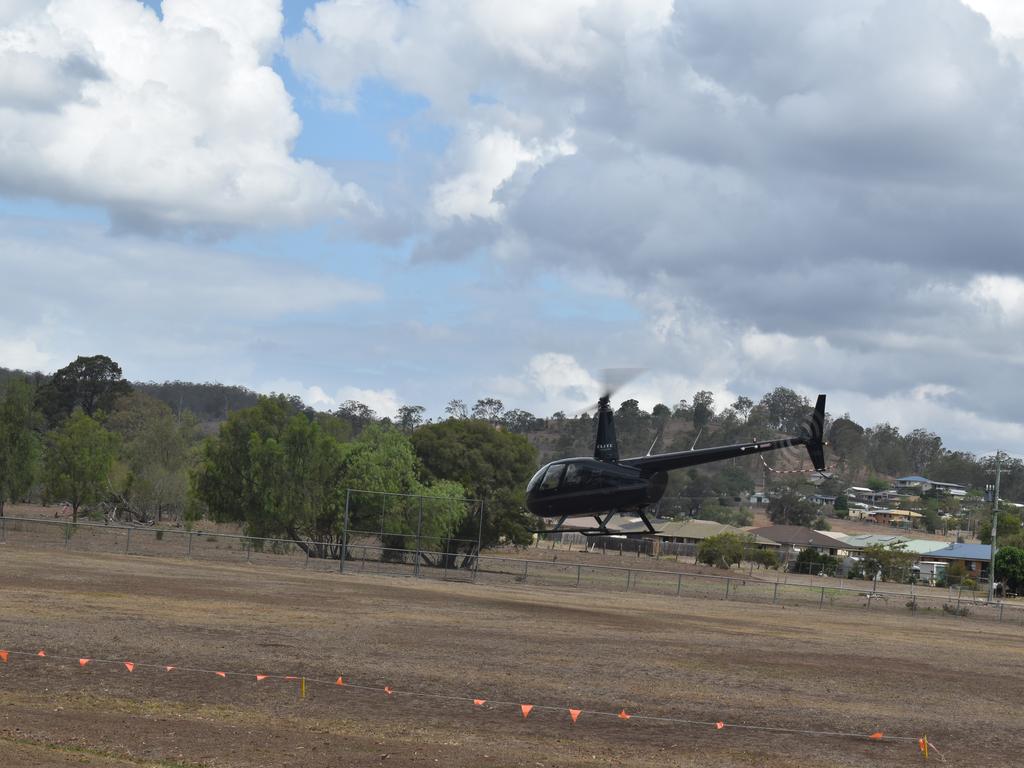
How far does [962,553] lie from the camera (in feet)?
395

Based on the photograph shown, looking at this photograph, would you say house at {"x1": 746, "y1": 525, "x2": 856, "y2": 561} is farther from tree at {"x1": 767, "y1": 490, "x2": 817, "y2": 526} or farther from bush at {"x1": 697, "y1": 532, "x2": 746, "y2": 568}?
bush at {"x1": 697, "y1": 532, "x2": 746, "y2": 568}

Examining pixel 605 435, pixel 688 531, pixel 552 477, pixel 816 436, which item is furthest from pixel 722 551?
pixel 552 477

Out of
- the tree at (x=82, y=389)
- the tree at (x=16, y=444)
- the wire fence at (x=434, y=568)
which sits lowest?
the wire fence at (x=434, y=568)

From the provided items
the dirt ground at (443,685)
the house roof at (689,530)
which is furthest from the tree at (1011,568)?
the dirt ground at (443,685)

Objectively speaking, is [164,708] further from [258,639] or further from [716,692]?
[716,692]

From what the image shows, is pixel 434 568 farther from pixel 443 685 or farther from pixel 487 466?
pixel 443 685

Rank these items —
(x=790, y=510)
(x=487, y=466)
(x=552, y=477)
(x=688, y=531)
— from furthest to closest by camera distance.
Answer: (x=790, y=510)
(x=688, y=531)
(x=487, y=466)
(x=552, y=477)

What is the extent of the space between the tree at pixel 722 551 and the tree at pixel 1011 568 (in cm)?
1978

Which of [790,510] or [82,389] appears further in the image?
[790,510]

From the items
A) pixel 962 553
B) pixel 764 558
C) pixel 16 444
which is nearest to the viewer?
pixel 16 444

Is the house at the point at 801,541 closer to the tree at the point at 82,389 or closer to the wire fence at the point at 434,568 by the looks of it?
the wire fence at the point at 434,568

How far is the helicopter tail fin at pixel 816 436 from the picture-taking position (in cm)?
3931


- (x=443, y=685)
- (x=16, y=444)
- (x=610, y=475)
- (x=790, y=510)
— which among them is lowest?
(x=443, y=685)

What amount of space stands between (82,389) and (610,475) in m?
126
